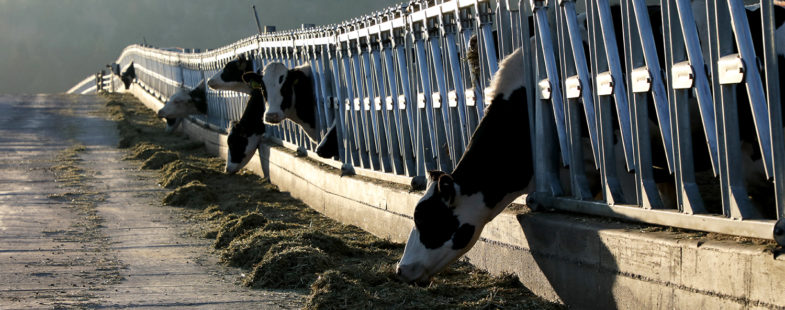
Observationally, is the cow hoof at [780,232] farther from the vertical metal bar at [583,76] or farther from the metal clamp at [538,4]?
the metal clamp at [538,4]

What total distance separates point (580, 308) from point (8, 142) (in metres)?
21.6

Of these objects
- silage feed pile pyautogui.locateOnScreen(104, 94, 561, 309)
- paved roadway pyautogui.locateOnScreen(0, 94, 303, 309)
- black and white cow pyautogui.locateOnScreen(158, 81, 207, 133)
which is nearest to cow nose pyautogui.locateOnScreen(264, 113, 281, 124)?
silage feed pile pyautogui.locateOnScreen(104, 94, 561, 309)

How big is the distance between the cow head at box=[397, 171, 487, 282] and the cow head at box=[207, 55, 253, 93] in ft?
45.7

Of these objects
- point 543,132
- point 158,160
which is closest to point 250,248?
point 543,132

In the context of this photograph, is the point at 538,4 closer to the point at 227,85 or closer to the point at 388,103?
the point at 388,103

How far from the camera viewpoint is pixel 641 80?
6.26 m

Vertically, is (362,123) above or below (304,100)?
below

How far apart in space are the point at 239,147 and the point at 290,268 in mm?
10123

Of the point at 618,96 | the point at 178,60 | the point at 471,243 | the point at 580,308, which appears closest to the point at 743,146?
the point at 618,96

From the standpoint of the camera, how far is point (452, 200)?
738 centimetres

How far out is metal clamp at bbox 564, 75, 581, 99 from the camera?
711 cm

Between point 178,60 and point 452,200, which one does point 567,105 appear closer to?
point 452,200

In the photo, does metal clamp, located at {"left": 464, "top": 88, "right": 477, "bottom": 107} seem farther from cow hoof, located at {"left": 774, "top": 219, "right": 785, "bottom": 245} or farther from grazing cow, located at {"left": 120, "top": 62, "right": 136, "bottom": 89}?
grazing cow, located at {"left": 120, "top": 62, "right": 136, "bottom": 89}

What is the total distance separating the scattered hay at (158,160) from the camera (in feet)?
61.9
